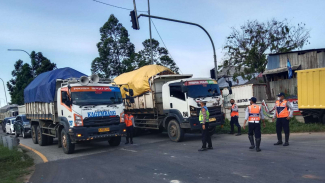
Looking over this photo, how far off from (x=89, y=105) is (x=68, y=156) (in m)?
2.06

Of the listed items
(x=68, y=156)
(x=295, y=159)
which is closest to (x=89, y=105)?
(x=68, y=156)

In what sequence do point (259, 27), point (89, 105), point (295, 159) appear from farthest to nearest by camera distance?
point (259, 27)
point (89, 105)
point (295, 159)

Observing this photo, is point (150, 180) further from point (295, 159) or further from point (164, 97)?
point (164, 97)

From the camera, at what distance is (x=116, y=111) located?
11.0 metres

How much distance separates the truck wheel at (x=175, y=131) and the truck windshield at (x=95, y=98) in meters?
2.58

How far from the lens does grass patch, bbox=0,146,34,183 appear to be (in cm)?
719

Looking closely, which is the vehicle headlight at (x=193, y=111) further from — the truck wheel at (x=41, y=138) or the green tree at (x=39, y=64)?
the green tree at (x=39, y=64)

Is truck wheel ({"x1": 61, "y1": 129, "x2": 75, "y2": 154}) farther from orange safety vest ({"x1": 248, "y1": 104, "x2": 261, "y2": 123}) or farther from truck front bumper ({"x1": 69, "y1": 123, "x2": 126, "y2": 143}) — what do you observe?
orange safety vest ({"x1": 248, "y1": 104, "x2": 261, "y2": 123})

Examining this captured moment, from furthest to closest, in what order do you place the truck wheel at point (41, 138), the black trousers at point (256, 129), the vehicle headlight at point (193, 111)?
the truck wheel at point (41, 138)
the vehicle headlight at point (193, 111)
the black trousers at point (256, 129)

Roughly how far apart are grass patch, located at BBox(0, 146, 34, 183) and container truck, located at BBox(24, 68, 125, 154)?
1.70m

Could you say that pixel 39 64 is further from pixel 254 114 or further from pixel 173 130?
pixel 254 114

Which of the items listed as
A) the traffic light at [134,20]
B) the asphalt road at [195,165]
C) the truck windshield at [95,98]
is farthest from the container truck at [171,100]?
the traffic light at [134,20]

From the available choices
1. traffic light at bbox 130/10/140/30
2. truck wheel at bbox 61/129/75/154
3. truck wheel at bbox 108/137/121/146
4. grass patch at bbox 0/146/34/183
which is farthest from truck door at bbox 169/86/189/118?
grass patch at bbox 0/146/34/183

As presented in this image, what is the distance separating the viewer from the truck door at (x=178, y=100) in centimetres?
1165
